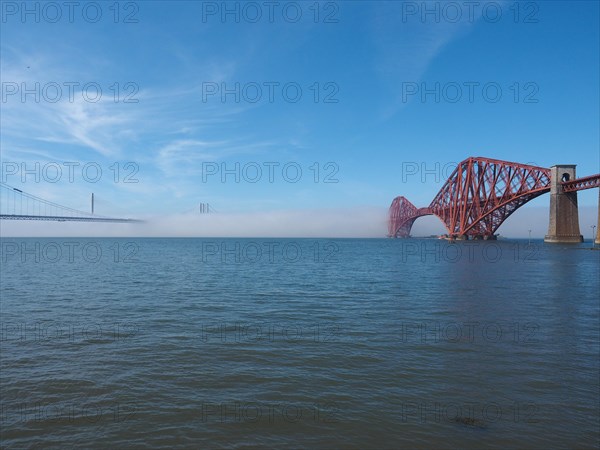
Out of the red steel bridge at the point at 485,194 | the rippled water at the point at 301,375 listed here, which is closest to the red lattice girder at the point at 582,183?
the red steel bridge at the point at 485,194

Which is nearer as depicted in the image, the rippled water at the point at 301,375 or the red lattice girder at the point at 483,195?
the rippled water at the point at 301,375

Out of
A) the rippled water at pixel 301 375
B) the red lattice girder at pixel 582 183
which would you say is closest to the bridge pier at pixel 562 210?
the red lattice girder at pixel 582 183

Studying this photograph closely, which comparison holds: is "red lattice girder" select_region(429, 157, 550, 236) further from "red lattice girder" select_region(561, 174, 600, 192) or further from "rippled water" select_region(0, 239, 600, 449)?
"rippled water" select_region(0, 239, 600, 449)

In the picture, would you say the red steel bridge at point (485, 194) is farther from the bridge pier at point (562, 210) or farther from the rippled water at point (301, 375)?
the rippled water at point (301, 375)

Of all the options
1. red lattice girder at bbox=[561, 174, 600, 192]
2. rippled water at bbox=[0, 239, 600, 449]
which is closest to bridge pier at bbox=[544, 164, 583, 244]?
red lattice girder at bbox=[561, 174, 600, 192]

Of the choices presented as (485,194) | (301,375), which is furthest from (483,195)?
(301,375)

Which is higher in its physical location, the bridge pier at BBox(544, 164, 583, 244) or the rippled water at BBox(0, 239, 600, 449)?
the bridge pier at BBox(544, 164, 583, 244)

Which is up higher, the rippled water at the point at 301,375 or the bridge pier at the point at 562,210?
the bridge pier at the point at 562,210

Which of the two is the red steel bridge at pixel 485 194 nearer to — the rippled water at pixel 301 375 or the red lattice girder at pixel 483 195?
the red lattice girder at pixel 483 195

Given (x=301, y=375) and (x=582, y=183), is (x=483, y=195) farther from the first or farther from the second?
(x=301, y=375)
